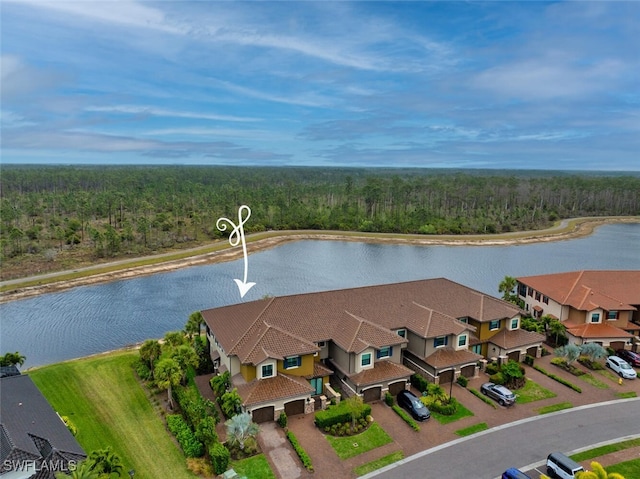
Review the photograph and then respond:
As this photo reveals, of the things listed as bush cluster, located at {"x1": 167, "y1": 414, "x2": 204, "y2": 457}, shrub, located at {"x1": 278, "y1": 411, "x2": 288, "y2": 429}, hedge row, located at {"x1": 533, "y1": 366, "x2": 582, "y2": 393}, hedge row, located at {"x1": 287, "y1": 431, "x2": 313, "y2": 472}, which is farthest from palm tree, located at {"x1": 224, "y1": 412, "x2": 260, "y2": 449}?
hedge row, located at {"x1": 533, "y1": 366, "x2": 582, "y2": 393}

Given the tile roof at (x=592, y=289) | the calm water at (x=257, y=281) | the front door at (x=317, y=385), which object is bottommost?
the calm water at (x=257, y=281)

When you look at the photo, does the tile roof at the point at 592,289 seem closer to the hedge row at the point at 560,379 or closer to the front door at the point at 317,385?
the hedge row at the point at 560,379

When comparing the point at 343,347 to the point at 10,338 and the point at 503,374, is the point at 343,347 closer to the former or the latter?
the point at 503,374

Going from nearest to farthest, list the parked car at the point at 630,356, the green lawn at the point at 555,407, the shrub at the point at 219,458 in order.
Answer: the shrub at the point at 219,458, the green lawn at the point at 555,407, the parked car at the point at 630,356

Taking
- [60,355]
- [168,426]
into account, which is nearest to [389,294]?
[168,426]

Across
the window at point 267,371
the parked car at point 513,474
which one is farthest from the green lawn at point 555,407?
the window at point 267,371

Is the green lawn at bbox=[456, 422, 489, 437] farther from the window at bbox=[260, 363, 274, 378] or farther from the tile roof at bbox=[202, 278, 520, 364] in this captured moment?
the window at bbox=[260, 363, 274, 378]

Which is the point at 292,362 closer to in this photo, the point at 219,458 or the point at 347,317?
the point at 347,317
